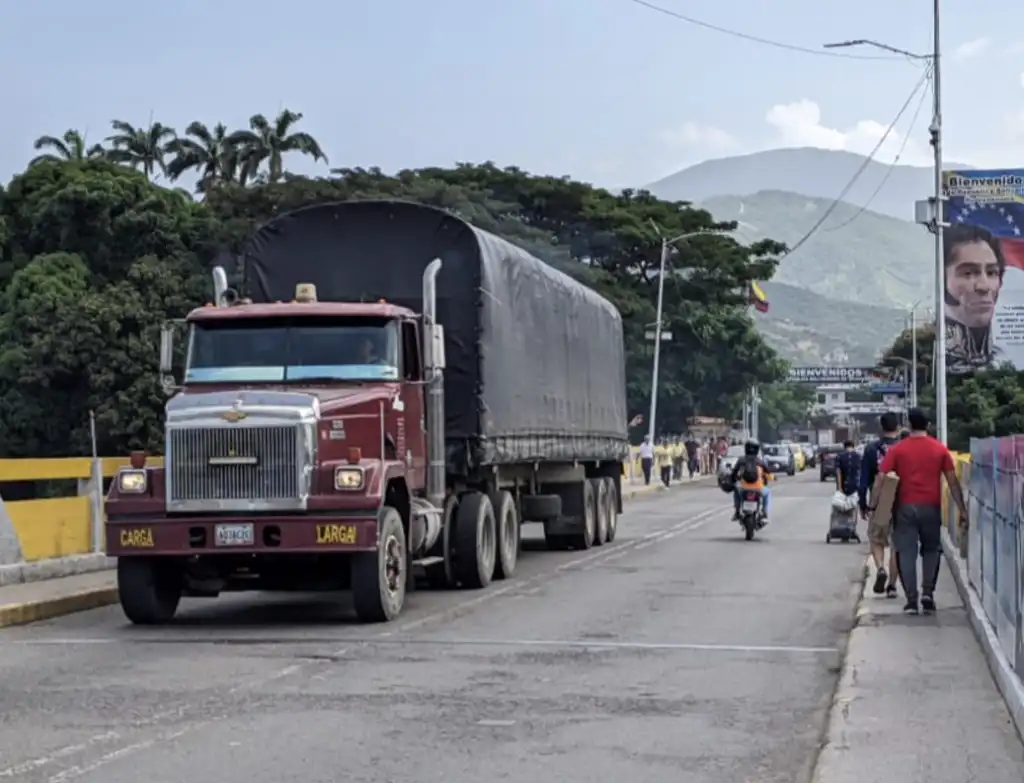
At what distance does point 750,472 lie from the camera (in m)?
29.7

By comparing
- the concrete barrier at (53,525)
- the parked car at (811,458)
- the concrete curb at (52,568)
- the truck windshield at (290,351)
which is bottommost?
the parked car at (811,458)

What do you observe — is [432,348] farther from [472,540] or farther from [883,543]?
[883,543]

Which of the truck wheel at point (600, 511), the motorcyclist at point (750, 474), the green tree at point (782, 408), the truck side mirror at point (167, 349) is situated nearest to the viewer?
the truck side mirror at point (167, 349)

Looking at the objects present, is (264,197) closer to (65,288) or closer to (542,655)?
(65,288)

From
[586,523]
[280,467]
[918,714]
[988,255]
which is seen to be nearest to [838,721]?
[918,714]

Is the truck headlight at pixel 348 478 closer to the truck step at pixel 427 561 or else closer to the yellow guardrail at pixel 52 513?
the truck step at pixel 427 561

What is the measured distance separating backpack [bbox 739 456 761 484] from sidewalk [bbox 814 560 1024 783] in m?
14.5

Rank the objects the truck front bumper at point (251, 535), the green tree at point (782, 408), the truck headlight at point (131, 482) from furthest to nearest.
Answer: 1. the green tree at point (782, 408)
2. the truck headlight at point (131, 482)
3. the truck front bumper at point (251, 535)

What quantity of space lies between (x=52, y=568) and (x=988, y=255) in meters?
34.6

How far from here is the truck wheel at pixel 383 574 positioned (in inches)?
603

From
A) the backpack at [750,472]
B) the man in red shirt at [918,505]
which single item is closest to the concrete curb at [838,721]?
the man in red shirt at [918,505]

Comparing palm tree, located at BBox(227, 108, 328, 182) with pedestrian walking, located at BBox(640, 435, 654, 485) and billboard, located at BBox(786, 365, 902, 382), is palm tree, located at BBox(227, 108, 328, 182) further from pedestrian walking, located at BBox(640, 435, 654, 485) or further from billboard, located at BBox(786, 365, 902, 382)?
billboard, located at BBox(786, 365, 902, 382)

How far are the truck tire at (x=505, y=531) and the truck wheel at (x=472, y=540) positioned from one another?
2.14ft

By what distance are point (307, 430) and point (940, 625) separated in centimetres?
586
